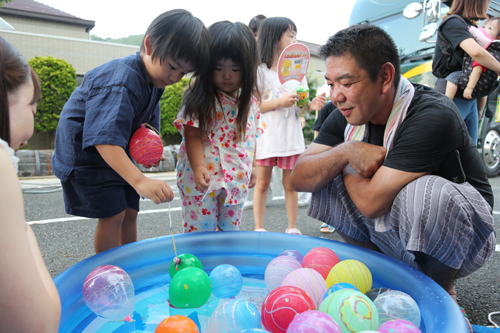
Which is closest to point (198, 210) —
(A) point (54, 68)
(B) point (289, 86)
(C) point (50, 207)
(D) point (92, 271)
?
(D) point (92, 271)

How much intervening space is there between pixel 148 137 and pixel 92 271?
0.67m

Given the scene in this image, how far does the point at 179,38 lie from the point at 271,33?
4.48 ft

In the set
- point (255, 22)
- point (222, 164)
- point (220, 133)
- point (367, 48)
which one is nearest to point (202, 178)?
point (222, 164)

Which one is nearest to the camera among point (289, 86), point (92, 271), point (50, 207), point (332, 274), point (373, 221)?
point (92, 271)

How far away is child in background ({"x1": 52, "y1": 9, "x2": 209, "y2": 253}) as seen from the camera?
1.52m

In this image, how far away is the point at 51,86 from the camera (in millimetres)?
8719

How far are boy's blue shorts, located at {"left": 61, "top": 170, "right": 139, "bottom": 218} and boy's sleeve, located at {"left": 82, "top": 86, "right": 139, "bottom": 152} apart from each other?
20 centimetres

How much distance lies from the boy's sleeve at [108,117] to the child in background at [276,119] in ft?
4.44

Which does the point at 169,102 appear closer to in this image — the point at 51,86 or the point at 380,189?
the point at 51,86

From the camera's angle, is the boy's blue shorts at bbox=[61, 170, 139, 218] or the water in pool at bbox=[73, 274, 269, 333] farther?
the boy's blue shorts at bbox=[61, 170, 139, 218]

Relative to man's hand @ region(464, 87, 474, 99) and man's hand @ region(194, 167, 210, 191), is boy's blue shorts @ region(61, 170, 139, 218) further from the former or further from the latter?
man's hand @ region(464, 87, 474, 99)

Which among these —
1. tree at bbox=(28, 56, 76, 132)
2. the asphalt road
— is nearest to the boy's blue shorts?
the asphalt road

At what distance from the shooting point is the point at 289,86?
9.16 ft

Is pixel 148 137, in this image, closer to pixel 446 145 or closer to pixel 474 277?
pixel 446 145
